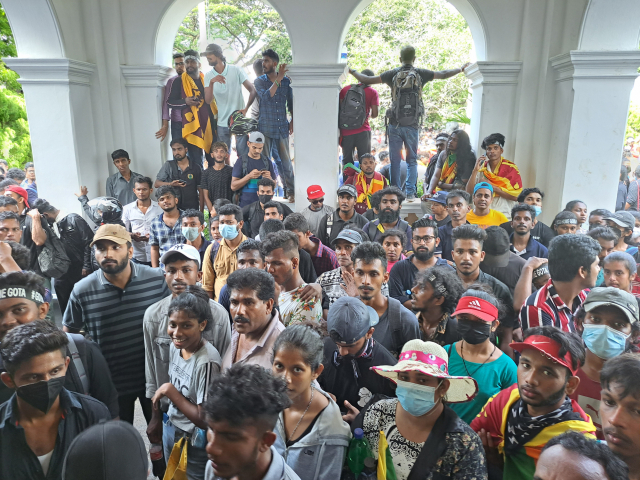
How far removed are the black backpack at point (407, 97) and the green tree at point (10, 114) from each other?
8542 mm

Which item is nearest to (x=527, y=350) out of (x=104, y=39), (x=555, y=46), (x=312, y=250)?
(x=312, y=250)

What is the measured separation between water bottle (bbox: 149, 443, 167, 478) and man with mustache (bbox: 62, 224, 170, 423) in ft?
1.70

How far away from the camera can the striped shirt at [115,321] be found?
320cm

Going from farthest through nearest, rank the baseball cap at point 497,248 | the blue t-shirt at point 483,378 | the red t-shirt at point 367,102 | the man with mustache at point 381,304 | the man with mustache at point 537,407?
the red t-shirt at point 367,102 < the baseball cap at point 497,248 < the man with mustache at point 381,304 < the blue t-shirt at point 483,378 < the man with mustache at point 537,407

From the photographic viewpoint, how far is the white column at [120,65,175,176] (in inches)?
301

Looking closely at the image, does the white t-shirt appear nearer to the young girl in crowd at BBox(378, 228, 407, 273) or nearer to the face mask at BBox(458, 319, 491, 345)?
the young girl in crowd at BBox(378, 228, 407, 273)

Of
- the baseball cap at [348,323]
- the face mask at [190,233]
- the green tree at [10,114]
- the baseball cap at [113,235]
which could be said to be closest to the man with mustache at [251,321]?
the baseball cap at [348,323]

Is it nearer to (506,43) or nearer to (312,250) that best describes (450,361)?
(312,250)

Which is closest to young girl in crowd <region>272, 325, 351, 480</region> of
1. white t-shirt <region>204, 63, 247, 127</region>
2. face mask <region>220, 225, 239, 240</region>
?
face mask <region>220, 225, 239, 240</region>

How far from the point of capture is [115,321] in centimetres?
323

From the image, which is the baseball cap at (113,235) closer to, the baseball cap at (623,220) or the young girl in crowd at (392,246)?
the young girl in crowd at (392,246)

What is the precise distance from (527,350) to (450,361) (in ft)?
1.95

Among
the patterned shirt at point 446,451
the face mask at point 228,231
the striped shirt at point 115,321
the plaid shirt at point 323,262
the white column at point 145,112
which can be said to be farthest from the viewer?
the white column at point 145,112

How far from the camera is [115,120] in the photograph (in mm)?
7828
